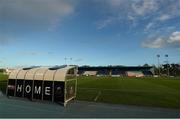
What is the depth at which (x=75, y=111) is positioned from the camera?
40.0 ft

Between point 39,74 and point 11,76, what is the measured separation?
9.03 feet

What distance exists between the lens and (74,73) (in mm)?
16453

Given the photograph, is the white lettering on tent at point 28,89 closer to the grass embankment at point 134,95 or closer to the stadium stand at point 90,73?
the grass embankment at point 134,95

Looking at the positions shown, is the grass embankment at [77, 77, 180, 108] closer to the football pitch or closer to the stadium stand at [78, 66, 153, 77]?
the football pitch

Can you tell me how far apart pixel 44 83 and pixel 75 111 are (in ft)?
12.4

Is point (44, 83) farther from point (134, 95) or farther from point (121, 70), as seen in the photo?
point (121, 70)

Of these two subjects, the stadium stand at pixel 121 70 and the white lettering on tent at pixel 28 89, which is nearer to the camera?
the white lettering on tent at pixel 28 89

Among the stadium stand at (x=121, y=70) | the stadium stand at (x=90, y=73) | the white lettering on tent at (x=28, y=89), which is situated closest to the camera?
the white lettering on tent at (x=28, y=89)

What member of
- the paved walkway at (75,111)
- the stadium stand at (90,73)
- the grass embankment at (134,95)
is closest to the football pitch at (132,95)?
the grass embankment at (134,95)

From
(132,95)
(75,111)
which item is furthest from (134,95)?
(75,111)

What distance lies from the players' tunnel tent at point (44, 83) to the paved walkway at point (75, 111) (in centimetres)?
82

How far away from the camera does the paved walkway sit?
11266 mm

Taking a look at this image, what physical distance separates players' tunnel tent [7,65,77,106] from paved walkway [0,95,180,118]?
0.82 metres

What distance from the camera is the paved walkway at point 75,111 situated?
1127 cm
